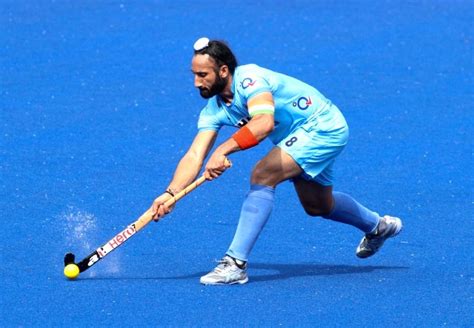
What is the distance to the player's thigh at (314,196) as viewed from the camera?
8242 mm

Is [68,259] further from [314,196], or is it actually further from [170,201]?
[314,196]

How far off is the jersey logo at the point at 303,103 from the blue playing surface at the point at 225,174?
1.10 metres

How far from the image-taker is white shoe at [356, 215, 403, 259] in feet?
28.1

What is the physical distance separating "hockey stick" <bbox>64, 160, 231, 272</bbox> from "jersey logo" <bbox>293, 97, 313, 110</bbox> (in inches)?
30.7

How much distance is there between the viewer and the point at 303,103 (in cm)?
797

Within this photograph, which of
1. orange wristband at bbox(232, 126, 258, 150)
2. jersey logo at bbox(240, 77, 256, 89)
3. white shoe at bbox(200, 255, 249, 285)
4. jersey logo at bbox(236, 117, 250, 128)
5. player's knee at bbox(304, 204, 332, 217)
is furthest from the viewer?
player's knee at bbox(304, 204, 332, 217)

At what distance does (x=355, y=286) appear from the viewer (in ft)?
26.1

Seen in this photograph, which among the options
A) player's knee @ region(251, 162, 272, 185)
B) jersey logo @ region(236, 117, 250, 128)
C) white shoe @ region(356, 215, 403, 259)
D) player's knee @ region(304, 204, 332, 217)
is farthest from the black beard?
white shoe @ region(356, 215, 403, 259)

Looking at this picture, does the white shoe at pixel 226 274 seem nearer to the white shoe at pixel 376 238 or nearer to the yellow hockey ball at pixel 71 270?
the yellow hockey ball at pixel 71 270

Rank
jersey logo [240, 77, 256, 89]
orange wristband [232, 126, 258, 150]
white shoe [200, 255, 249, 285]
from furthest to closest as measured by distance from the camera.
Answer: white shoe [200, 255, 249, 285]
jersey logo [240, 77, 256, 89]
orange wristband [232, 126, 258, 150]

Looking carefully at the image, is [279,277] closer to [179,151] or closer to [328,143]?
[328,143]

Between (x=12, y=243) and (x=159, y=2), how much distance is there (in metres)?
9.63

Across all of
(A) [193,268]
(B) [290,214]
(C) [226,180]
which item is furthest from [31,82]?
(A) [193,268]

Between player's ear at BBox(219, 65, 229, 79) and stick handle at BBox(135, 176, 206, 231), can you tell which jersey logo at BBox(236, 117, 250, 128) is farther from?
stick handle at BBox(135, 176, 206, 231)
